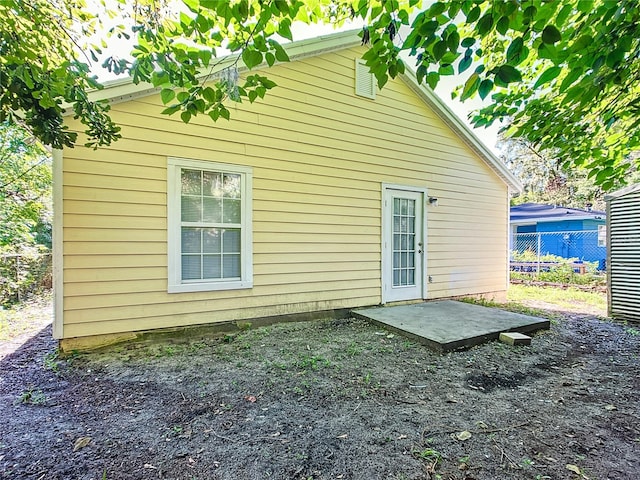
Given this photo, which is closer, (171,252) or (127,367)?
(127,367)

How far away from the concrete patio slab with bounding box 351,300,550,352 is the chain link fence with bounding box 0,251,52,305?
6839mm

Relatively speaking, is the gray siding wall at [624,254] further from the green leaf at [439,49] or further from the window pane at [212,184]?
the window pane at [212,184]

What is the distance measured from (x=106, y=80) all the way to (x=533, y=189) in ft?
85.8

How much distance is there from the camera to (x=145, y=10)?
10.5 feet

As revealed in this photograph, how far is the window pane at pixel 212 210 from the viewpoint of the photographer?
4258mm

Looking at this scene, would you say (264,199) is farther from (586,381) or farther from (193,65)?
(586,381)

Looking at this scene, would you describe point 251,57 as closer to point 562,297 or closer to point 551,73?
point 551,73

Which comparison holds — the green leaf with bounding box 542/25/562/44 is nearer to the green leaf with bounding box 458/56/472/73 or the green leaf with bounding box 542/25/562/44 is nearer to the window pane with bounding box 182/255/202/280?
the green leaf with bounding box 458/56/472/73

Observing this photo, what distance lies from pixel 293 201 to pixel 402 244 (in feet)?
7.91

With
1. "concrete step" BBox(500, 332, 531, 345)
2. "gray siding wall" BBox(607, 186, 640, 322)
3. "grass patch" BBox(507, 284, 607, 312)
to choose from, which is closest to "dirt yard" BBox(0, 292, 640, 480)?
"concrete step" BBox(500, 332, 531, 345)

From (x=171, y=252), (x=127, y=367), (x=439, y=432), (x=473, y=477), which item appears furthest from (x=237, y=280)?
(x=473, y=477)

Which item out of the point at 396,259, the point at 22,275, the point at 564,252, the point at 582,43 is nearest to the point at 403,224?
the point at 396,259

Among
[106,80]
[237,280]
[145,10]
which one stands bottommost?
[237,280]

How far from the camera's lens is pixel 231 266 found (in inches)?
175
